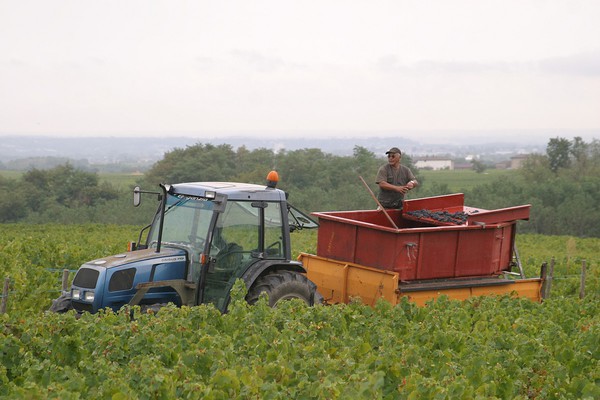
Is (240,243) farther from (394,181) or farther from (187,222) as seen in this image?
(394,181)

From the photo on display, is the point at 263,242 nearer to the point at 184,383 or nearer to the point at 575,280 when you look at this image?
the point at 184,383

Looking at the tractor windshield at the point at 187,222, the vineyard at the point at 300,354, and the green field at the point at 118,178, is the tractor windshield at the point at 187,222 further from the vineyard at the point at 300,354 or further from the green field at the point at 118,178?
the green field at the point at 118,178

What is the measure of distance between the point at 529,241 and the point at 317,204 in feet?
68.6

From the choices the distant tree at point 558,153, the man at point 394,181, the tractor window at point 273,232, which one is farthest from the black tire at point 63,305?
the distant tree at point 558,153

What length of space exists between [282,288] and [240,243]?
74cm

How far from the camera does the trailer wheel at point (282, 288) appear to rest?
988cm

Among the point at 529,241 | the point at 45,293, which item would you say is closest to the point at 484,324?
the point at 45,293

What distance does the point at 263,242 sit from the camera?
1015 centimetres

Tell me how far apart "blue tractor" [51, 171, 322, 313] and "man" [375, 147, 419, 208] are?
8.56 feet

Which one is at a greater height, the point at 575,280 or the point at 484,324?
the point at 484,324

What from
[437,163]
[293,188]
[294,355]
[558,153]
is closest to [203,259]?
[294,355]

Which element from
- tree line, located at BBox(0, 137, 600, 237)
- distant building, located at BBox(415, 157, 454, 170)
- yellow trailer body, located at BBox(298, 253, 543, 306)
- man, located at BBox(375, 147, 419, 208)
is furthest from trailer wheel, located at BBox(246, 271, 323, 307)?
distant building, located at BBox(415, 157, 454, 170)

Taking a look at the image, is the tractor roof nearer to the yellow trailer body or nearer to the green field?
the yellow trailer body

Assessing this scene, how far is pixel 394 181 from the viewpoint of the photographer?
1263 centimetres
